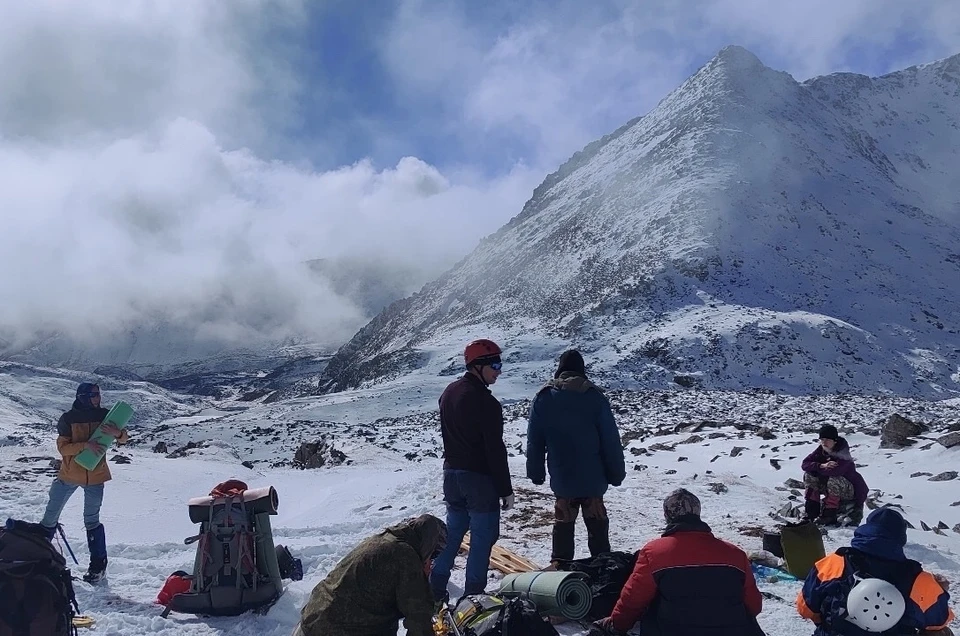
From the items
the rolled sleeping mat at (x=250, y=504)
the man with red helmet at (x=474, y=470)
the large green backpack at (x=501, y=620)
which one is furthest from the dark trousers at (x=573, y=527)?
the rolled sleeping mat at (x=250, y=504)

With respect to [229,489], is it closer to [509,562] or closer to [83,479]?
[83,479]

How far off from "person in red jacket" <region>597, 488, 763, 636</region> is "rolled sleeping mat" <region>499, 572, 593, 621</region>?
2.84 ft

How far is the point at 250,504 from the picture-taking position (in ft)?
19.6

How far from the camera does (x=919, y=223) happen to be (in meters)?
76.1

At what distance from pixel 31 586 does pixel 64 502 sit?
10.2 feet

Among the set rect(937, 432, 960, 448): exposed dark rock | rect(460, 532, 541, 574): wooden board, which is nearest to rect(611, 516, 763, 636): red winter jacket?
rect(460, 532, 541, 574): wooden board

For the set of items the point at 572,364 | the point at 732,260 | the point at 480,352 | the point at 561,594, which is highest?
the point at 732,260

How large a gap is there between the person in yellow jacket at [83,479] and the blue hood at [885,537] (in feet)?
21.9

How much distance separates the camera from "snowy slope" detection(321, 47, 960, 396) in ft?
159

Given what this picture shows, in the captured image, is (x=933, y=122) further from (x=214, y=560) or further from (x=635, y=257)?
(x=214, y=560)

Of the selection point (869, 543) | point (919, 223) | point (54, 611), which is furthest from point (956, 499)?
point (919, 223)

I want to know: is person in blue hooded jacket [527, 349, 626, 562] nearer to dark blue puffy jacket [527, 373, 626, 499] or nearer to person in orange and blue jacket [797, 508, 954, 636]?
dark blue puffy jacket [527, 373, 626, 499]

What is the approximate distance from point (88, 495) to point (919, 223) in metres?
89.0

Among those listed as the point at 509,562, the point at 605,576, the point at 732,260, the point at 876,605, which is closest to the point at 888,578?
the point at 876,605
